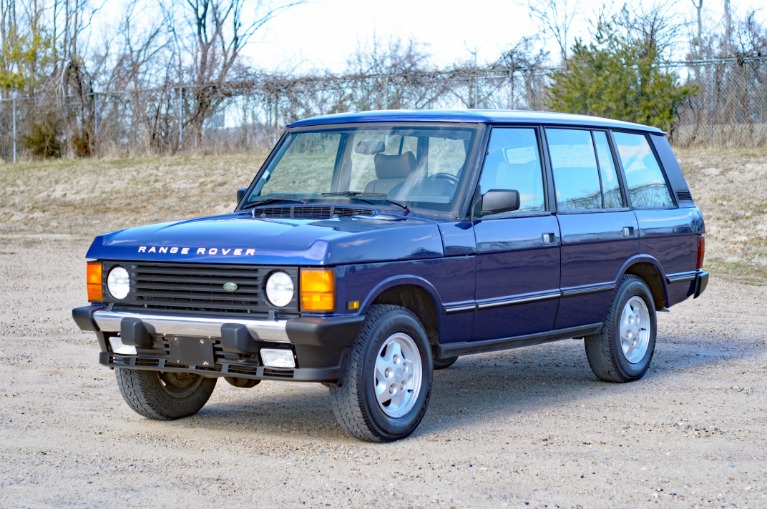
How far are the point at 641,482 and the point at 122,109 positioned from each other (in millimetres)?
27271

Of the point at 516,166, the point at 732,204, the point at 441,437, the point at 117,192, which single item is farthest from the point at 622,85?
the point at 441,437

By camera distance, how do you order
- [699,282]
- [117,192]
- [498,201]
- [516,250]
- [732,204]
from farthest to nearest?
[117,192]
[732,204]
[699,282]
[516,250]
[498,201]

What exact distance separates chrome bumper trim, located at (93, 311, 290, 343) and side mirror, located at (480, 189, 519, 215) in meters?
1.70

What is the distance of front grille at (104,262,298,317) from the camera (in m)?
6.29

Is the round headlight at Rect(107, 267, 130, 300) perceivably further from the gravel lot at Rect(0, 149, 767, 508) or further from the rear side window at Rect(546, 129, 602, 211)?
the rear side window at Rect(546, 129, 602, 211)

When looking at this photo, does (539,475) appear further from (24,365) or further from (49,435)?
(24,365)

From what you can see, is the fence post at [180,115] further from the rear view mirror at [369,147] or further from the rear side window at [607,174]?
the rear view mirror at [369,147]

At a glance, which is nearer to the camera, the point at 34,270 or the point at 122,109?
the point at 34,270

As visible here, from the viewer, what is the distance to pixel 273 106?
92.4 ft

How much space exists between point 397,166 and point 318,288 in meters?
1.60

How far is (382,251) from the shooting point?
21.4 feet

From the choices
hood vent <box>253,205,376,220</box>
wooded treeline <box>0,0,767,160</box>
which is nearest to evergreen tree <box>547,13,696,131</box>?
wooded treeline <box>0,0,767,160</box>

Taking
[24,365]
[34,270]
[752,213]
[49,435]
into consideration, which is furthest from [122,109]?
[49,435]

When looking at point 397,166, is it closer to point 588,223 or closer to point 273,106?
point 588,223
